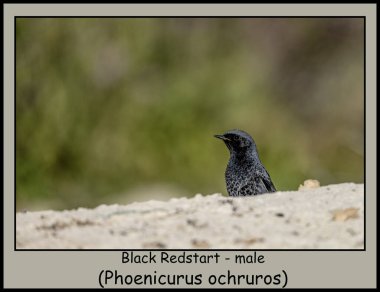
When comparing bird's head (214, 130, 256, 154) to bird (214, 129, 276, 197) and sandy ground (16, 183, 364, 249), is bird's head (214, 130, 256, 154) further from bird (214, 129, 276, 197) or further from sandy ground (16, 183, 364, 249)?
sandy ground (16, 183, 364, 249)

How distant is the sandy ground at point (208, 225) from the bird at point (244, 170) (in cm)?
168

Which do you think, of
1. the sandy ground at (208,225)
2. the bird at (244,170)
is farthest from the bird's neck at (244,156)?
the sandy ground at (208,225)

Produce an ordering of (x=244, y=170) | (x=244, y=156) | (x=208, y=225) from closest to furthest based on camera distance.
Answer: (x=208, y=225)
(x=244, y=170)
(x=244, y=156)

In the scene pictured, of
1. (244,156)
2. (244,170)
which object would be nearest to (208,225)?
(244,170)

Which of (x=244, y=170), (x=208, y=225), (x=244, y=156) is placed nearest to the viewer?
(x=208, y=225)

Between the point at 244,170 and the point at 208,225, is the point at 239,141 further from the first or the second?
the point at 208,225

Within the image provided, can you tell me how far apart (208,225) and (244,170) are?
271 cm

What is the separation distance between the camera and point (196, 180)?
14680 millimetres

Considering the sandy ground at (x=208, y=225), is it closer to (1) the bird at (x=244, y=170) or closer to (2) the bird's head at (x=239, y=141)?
(1) the bird at (x=244, y=170)

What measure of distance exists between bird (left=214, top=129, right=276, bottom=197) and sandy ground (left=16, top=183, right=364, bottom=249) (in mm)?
1679

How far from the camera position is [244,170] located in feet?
29.7

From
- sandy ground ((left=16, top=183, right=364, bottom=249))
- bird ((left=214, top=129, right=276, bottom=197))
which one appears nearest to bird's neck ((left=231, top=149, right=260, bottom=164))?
bird ((left=214, top=129, right=276, bottom=197))

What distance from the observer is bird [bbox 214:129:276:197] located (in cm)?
895

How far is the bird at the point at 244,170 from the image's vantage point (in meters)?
8.95
